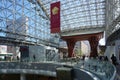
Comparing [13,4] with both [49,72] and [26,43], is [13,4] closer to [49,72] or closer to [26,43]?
[26,43]

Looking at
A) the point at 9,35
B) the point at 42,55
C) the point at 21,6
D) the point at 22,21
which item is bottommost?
the point at 42,55

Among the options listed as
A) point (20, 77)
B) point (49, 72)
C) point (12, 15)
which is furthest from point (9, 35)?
point (49, 72)

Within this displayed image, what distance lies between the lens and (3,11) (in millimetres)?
40781

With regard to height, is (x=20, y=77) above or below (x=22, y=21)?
below

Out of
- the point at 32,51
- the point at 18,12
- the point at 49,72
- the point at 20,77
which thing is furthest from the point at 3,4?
the point at 49,72

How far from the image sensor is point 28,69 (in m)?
28.3

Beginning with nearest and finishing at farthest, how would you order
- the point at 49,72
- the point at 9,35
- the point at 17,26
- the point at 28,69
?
the point at 49,72 → the point at 28,69 → the point at 9,35 → the point at 17,26

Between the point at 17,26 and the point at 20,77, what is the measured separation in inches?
699

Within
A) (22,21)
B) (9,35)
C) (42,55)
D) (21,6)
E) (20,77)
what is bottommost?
(20,77)

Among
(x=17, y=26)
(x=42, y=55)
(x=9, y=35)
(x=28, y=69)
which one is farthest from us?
(x=17, y=26)

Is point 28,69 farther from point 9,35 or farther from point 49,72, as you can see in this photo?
point 9,35

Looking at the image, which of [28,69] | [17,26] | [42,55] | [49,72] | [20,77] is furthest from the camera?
[17,26]

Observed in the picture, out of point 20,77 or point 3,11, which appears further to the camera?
point 3,11

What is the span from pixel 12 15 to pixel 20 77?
16672 mm
